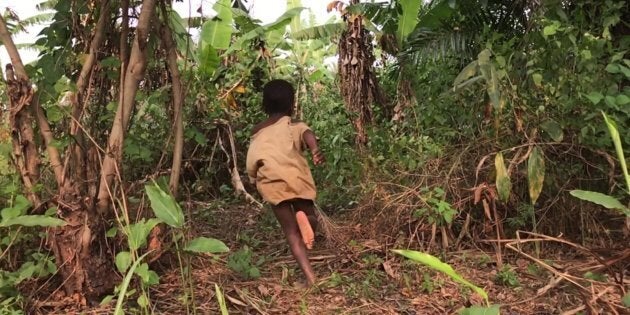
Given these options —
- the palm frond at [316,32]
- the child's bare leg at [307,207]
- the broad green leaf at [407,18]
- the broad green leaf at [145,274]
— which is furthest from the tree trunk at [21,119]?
the palm frond at [316,32]

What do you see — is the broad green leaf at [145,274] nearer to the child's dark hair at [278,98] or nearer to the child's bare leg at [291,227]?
the child's bare leg at [291,227]

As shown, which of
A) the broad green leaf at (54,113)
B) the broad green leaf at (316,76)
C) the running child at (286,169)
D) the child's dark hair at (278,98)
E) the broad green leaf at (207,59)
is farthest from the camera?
the broad green leaf at (316,76)

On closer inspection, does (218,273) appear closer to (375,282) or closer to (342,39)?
(375,282)

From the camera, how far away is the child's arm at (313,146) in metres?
3.11

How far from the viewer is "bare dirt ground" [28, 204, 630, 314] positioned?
273 cm

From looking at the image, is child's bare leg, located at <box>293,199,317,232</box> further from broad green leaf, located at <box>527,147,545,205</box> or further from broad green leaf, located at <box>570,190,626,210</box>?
broad green leaf, located at <box>570,190,626,210</box>

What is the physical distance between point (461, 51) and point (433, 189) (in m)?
2.66

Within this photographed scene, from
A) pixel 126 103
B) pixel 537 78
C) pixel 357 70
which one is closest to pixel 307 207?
pixel 126 103

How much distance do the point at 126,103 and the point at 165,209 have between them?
83 centimetres

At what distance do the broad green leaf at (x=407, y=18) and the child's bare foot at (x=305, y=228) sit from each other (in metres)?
3.48

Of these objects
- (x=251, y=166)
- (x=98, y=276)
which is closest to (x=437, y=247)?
(x=251, y=166)

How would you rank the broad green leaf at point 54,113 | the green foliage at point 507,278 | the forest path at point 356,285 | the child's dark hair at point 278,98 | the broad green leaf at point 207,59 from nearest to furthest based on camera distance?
1. the forest path at point 356,285
2. the broad green leaf at point 54,113
3. the green foliage at point 507,278
4. the child's dark hair at point 278,98
5. the broad green leaf at point 207,59

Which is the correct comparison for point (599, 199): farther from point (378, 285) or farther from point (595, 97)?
point (378, 285)

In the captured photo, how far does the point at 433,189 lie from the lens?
146 inches
